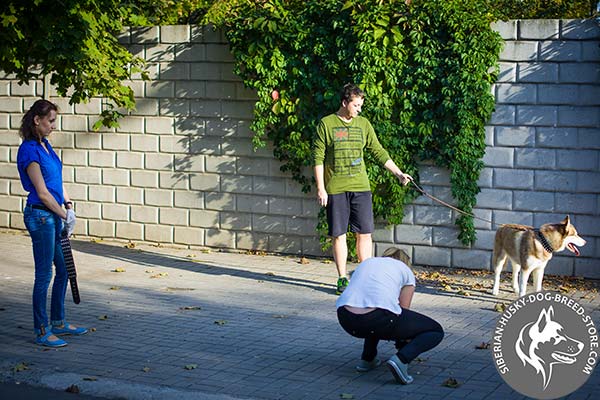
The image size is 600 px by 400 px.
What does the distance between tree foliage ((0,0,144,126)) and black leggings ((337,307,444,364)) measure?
436 cm

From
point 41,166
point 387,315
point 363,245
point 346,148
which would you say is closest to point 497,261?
point 363,245

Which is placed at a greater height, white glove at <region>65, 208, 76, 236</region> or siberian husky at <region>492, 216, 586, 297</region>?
white glove at <region>65, 208, 76, 236</region>

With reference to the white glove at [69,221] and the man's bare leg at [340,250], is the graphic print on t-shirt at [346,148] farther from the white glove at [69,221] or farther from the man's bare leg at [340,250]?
the white glove at [69,221]

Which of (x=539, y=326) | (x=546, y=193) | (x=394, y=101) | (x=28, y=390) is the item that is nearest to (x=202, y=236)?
(x=394, y=101)

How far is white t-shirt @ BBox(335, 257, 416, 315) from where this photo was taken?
253 inches

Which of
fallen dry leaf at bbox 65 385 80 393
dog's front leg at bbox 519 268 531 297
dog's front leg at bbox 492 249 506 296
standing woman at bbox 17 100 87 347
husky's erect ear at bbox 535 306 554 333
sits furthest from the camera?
dog's front leg at bbox 492 249 506 296

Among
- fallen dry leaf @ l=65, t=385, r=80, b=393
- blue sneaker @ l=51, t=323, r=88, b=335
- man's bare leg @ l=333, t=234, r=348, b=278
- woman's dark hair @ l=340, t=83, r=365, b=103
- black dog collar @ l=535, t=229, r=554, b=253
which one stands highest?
woman's dark hair @ l=340, t=83, r=365, b=103

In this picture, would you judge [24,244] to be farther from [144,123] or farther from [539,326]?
[539,326]

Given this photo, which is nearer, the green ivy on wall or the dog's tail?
the dog's tail

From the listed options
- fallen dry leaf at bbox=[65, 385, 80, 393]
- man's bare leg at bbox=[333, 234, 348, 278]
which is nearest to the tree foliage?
man's bare leg at bbox=[333, 234, 348, 278]

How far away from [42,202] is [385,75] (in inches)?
183

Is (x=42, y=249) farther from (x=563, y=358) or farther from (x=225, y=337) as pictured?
(x=563, y=358)

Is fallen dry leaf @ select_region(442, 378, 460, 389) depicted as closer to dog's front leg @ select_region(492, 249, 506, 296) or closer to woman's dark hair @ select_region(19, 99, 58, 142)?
dog's front leg @ select_region(492, 249, 506, 296)
